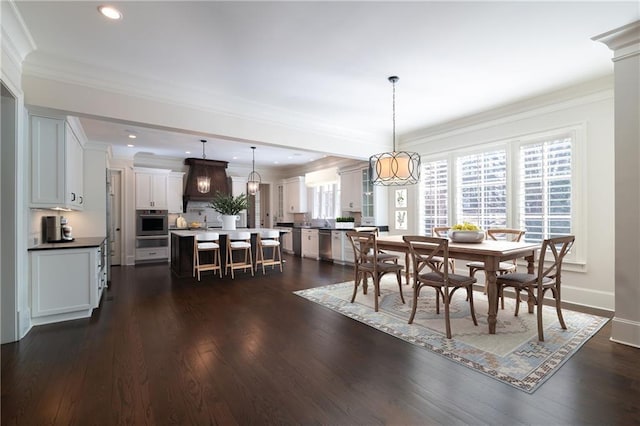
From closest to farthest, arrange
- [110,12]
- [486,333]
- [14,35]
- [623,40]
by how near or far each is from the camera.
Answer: [110,12], [14,35], [623,40], [486,333]

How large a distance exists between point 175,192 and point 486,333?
24.6 feet

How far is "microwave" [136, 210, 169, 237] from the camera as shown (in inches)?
279

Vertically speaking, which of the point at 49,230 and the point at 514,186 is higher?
the point at 514,186

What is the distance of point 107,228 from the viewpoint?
5570 mm

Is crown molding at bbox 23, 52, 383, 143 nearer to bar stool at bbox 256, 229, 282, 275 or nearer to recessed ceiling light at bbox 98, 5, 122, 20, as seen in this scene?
recessed ceiling light at bbox 98, 5, 122, 20

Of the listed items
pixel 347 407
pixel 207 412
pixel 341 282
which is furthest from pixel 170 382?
pixel 341 282

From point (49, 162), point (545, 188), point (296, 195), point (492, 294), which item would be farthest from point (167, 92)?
point (296, 195)

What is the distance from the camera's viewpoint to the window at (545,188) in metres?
3.94

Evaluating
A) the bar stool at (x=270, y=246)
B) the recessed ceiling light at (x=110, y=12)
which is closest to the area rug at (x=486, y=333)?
the bar stool at (x=270, y=246)

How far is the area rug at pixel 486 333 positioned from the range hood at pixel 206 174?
5090 millimetres

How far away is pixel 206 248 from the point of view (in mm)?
5379

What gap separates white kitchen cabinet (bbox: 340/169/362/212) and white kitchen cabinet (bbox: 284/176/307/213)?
184cm

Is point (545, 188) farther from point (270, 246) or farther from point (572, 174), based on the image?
point (270, 246)

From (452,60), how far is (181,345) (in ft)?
12.7
